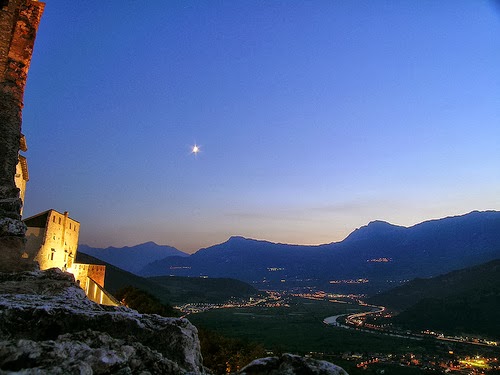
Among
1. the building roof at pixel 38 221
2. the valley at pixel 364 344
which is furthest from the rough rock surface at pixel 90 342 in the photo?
the valley at pixel 364 344

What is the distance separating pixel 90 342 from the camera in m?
5.71

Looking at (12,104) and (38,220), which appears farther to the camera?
(38,220)

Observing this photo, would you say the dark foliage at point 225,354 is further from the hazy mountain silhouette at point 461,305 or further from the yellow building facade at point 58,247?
the hazy mountain silhouette at point 461,305

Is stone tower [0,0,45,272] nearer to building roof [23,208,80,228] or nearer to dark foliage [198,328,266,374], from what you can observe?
building roof [23,208,80,228]

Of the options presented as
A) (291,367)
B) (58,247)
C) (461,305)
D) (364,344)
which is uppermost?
(58,247)

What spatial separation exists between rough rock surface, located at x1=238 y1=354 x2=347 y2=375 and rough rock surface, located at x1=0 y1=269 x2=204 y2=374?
1.29 metres

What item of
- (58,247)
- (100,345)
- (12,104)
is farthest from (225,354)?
(100,345)

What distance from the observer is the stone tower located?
39.2ft

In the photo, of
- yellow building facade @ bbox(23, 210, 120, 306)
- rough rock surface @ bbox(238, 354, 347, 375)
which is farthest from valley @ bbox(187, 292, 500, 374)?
rough rock surface @ bbox(238, 354, 347, 375)

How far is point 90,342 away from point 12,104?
14.1 meters

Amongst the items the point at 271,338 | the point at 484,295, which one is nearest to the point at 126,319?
the point at 271,338

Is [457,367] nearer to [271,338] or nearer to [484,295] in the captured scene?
[271,338]

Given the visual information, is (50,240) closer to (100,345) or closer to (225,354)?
(225,354)

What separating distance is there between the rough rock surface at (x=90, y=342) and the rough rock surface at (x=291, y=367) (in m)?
1.29
